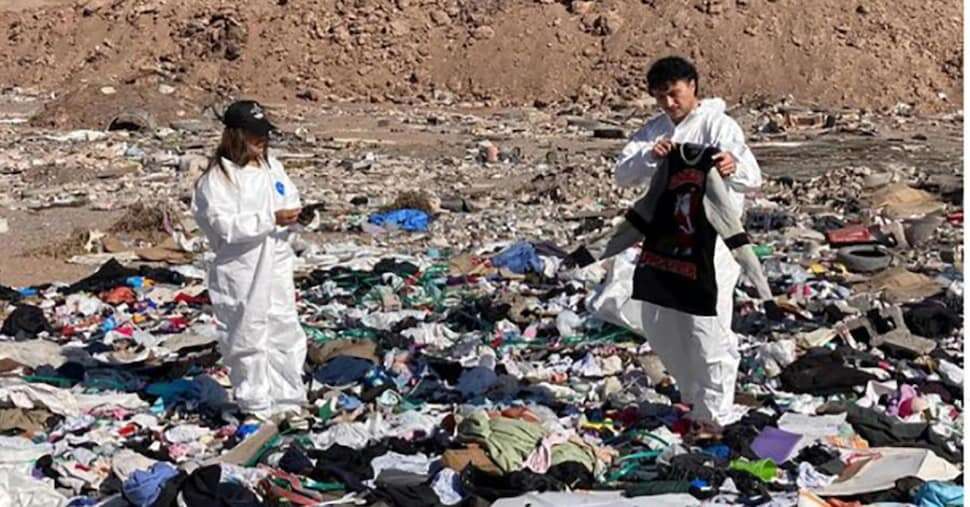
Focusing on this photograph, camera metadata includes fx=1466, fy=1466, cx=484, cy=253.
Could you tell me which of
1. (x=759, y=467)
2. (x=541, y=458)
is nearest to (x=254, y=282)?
(x=541, y=458)

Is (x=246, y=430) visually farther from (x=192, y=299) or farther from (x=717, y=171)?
(x=192, y=299)

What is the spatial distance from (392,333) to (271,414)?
188cm

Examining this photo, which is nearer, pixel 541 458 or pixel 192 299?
pixel 541 458

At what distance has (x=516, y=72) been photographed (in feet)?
98.1

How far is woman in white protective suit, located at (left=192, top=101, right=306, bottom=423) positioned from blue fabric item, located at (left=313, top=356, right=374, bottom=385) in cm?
68

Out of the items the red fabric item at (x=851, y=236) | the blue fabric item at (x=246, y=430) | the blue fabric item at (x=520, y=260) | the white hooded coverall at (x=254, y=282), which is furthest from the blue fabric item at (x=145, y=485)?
the red fabric item at (x=851, y=236)

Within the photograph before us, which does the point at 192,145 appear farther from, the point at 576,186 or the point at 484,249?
the point at 484,249

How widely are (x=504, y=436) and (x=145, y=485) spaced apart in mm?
1445

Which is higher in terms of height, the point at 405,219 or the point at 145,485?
the point at 145,485

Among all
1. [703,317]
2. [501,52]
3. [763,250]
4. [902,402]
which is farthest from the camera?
[501,52]

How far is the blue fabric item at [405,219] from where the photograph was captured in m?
13.1

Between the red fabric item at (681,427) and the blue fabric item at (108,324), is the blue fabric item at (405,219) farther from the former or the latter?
the red fabric item at (681,427)

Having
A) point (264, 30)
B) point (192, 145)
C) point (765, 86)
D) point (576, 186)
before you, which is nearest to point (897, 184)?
point (576, 186)

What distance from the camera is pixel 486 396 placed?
23.5 feet
